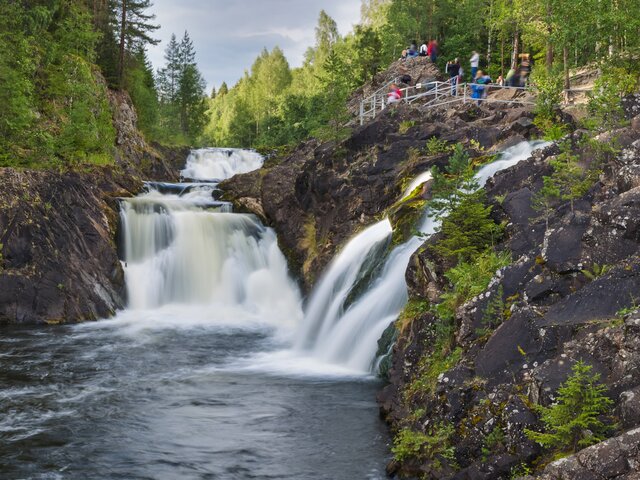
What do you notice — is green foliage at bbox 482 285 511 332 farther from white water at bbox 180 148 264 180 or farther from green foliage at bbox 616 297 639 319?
white water at bbox 180 148 264 180

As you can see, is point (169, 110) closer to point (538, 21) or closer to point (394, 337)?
point (538, 21)

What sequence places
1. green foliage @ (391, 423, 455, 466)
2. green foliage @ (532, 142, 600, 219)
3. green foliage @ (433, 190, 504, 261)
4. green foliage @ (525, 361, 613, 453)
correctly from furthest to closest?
green foliage @ (433, 190, 504, 261)
green foliage @ (532, 142, 600, 219)
green foliage @ (391, 423, 455, 466)
green foliage @ (525, 361, 613, 453)

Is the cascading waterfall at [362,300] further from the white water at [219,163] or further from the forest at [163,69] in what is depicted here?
the white water at [219,163]

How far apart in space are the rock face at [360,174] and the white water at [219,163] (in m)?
18.7

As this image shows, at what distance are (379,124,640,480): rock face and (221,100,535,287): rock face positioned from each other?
8315mm

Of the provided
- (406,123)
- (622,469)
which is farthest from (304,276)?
(622,469)

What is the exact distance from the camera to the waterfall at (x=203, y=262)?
21.5m

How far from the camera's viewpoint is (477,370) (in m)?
7.57

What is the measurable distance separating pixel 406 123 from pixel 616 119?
37.6 feet

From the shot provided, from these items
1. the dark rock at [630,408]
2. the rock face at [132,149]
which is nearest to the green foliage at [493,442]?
the dark rock at [630,408]

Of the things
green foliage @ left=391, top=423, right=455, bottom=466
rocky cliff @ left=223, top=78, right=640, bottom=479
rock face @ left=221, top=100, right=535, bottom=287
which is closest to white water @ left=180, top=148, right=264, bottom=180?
rock face @ left=221, top=100, right=535, bottom=287

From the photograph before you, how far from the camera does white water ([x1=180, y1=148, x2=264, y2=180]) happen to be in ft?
142

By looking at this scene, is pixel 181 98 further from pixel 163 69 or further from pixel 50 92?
pixel 50 92

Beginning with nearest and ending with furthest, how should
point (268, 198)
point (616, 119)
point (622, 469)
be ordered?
point (622, 469) → point (616, 119) → point (268, 198)
